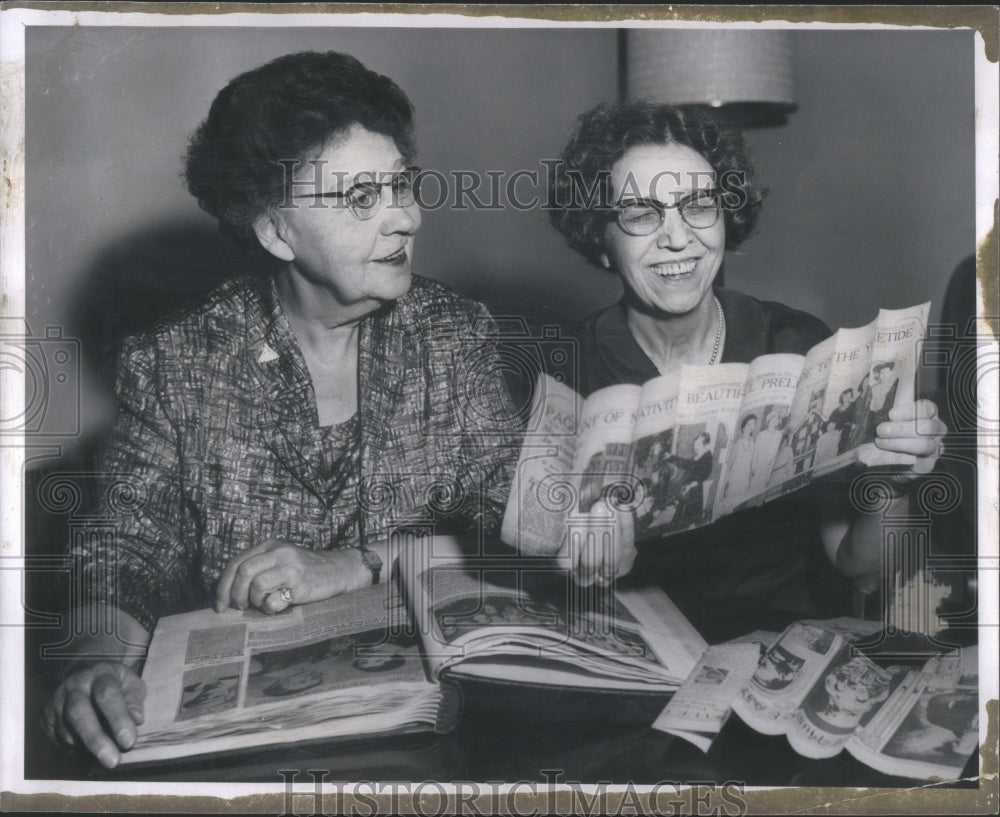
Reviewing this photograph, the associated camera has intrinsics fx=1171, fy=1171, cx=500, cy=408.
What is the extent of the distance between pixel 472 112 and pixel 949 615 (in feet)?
3.91

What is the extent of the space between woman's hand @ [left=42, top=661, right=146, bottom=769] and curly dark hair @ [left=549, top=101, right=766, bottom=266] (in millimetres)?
1048

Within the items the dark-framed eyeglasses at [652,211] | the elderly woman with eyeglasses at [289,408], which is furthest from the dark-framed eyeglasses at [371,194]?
the dark-framed eyeglasses at [652,211]

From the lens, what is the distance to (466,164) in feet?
6.48

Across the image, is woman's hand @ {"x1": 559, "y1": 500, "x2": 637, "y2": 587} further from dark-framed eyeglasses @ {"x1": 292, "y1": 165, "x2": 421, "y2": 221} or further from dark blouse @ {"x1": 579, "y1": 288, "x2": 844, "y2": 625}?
dark-framed eyeglasses @ {"x1": 292, "y1": 165, "x2": 421, "y2": 221}

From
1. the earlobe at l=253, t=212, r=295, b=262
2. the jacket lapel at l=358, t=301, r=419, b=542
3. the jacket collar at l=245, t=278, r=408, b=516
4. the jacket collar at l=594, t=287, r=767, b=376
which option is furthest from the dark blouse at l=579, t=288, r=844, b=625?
the earlobe at l=253, t=212, r=295, b=262

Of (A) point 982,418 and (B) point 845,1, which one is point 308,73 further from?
(A) point 982,418

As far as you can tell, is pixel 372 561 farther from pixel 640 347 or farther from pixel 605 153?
pixel 605 153

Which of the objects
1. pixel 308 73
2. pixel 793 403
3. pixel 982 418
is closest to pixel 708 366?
pixel 793 403

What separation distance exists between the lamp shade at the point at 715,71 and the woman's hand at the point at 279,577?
37.3 inches

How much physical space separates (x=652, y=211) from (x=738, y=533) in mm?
565

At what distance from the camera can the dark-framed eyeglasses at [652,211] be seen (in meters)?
1.97

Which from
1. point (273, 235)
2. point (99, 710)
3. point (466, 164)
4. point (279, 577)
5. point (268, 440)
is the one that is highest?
point (466, 164)

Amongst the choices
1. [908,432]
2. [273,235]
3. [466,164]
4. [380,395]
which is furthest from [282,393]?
[908,432]

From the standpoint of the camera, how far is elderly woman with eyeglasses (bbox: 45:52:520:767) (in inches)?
76.7
